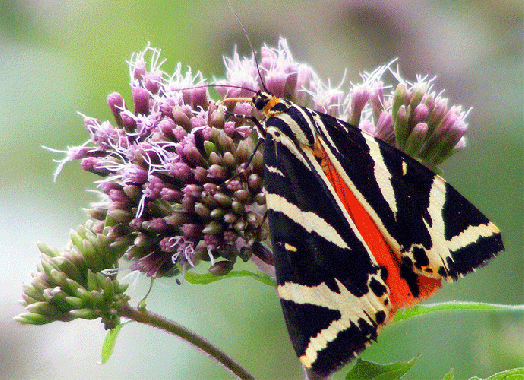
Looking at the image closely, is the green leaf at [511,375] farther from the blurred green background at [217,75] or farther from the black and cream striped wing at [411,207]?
the blurred green background at [217,75]

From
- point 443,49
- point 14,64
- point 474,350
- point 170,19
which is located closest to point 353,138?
point 474,350

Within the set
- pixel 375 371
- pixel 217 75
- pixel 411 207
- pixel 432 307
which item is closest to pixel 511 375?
pixel 432 307

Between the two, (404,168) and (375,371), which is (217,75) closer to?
(404,168)

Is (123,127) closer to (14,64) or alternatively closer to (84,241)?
(84,241)

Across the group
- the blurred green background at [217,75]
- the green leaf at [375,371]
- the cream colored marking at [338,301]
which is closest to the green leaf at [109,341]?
the blurred green background at [217,75]

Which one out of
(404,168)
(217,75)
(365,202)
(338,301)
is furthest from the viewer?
(217,75)
